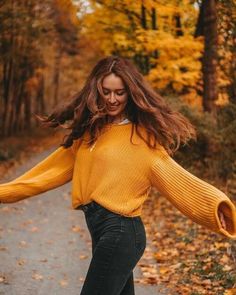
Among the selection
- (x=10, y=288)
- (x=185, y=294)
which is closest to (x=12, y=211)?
(x=10, y=288)

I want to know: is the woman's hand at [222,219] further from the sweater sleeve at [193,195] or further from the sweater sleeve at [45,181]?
the sweater sleeve at [45,181]

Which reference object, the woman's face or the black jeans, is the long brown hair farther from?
the black jeans

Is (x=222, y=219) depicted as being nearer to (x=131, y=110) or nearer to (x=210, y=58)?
(x=131, y=110)

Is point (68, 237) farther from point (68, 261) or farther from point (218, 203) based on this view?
point (218, 203)

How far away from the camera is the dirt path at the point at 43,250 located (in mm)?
6699

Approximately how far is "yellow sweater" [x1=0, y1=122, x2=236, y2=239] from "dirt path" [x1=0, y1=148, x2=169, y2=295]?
3.34 metres

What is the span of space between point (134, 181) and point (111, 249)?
429mm

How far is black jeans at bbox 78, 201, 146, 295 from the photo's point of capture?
3.11 metres

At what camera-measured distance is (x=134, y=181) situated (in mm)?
3303

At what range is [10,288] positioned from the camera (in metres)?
6.58

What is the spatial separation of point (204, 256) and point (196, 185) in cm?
445

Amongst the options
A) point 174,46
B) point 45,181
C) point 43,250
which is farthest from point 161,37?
point 45,181

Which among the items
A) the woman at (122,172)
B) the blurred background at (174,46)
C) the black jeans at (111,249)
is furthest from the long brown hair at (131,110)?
the blurred background at (174,46)

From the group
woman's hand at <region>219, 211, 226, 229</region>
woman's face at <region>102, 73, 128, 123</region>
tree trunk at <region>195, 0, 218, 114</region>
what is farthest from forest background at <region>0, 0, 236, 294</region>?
woman's hand at <region>219, 211, 226, 229</region>
